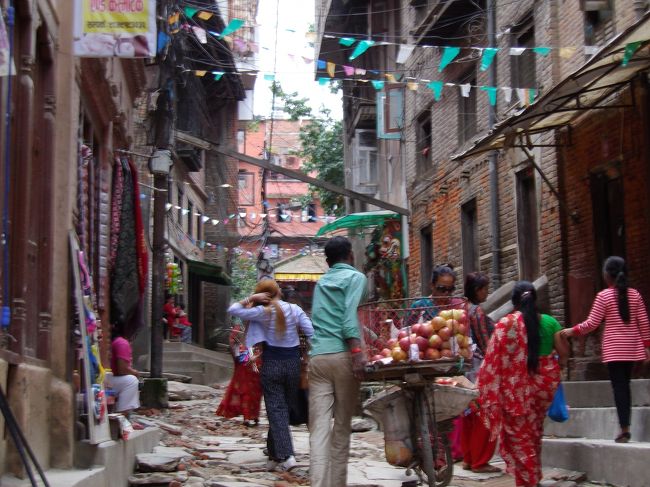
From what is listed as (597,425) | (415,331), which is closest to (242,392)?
(597,425)

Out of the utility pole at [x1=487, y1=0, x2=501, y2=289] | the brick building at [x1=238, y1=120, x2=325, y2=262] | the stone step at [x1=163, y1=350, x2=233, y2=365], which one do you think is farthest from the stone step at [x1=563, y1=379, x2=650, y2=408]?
the brick building at [x1=238, y1=120, x2=325, y2=262]

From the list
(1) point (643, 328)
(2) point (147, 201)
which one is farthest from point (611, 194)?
(2) point (147, 201)

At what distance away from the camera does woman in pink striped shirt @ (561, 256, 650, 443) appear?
826cm

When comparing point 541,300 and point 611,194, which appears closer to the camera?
point 611,194

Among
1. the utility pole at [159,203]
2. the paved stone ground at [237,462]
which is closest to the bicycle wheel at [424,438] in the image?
the paved stone ground at [237,462]

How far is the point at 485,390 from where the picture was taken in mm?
8352

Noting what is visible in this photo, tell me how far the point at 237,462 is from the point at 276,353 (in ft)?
4.09

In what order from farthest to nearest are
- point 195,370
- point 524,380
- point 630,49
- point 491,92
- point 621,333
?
1. point 195,370
2. point 491,92
3. point 630,49
4. point 621,333
5. point 524,380

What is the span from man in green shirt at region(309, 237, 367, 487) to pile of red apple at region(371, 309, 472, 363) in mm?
233

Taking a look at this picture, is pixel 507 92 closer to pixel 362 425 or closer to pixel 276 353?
pixel 362 425

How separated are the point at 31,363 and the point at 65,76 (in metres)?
2.36

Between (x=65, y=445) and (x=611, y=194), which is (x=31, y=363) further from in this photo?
(x=611, y=194)

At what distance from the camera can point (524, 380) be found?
8094 mm

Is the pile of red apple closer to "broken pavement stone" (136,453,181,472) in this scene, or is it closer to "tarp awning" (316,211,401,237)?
"broken pavement stone" (136,453,181,472)
